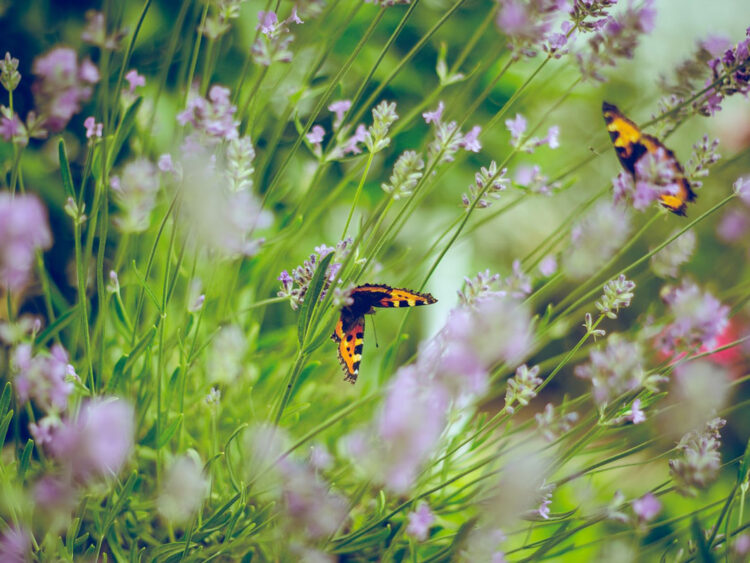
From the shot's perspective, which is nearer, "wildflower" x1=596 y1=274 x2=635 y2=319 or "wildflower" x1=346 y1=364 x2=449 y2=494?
"wildflower" x1=346 y1=364 x2=449 y2=494

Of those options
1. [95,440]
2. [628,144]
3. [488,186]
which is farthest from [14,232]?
[628,144]

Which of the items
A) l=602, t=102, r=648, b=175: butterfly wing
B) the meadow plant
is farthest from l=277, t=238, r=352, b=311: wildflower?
l=602, t=102, r=648, b=175: butterfly wing

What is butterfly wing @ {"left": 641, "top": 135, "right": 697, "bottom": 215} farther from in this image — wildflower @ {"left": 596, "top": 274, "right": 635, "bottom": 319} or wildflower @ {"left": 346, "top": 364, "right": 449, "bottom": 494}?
wildflower @ {"left": 346, "top": 364, "right": 449, "bottom": 494}

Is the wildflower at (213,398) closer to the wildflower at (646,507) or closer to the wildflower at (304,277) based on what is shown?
the wildflower at (304,277)

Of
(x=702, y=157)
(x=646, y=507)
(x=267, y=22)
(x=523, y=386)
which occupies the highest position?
(x=267, y=22)

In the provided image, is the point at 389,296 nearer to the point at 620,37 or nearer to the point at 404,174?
the point at 404,174

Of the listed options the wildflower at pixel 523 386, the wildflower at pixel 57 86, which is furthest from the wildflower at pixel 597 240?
the wildflower at pixel 57 86
